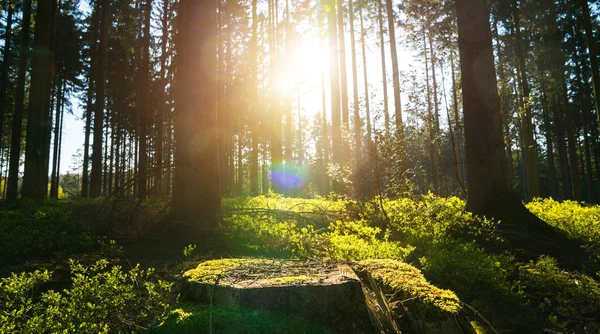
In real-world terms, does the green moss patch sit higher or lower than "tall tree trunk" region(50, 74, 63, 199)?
lower

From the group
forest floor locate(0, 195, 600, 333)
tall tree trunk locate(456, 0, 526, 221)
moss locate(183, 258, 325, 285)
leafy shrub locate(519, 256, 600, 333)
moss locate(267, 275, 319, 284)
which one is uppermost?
tall tree trunk locate(456, 0, 526, 221)

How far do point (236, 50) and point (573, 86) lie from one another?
2841 cm

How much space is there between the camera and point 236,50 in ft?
81.1

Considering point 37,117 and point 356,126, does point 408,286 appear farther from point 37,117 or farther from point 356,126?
Answer: point 356,126

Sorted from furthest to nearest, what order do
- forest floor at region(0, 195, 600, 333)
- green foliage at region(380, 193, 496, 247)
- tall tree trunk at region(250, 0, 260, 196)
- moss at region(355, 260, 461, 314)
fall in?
tall tree trunk at region(250, 0, 260, 196) < green foliage at region(380, 193, 496, 247) < forest floor at region(0, 195, 600, 333) < moss at region(355, 260, 461, 314)

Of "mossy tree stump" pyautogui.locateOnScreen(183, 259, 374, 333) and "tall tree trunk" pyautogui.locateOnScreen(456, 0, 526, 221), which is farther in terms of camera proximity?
"tall tree trunk" pyautogui.locateOnScreen(456, 0, 526, 221)

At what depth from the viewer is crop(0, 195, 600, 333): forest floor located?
2.38 meters

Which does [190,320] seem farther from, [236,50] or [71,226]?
[236,50]

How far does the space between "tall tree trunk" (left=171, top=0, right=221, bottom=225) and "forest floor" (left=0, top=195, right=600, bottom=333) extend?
52 centimetres

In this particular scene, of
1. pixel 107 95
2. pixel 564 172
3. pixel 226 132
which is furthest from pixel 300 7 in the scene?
pixel 564 172

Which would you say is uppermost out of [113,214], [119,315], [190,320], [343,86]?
[343,86]

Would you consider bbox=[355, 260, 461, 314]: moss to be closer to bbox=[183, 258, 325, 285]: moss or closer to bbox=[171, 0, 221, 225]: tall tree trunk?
bbox=[183, 258, 325, 285]: moss

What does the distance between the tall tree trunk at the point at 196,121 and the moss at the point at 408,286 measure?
431 centimetres

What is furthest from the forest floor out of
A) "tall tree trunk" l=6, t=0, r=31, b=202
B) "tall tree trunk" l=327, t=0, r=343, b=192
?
"tall tree trunk" l=327, t=0, r=343, b=192
